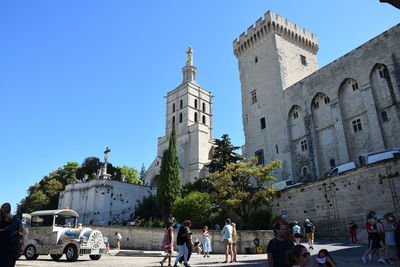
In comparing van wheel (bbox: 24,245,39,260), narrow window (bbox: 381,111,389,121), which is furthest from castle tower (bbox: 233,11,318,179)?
van wheel (bbox: 24,245,39,260)

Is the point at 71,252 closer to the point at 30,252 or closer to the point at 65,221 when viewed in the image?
the point at 65,221

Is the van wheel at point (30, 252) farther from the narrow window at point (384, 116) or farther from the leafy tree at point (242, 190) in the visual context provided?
the narrow window at point (384, 116)

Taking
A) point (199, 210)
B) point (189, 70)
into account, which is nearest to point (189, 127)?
point (189, 70)

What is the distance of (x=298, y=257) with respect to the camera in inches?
142

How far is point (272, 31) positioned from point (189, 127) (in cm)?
2370

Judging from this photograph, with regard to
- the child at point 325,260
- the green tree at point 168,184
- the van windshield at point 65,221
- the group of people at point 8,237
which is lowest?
the child at point 325,260

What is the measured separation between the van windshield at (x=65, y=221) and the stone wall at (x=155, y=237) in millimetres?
5463

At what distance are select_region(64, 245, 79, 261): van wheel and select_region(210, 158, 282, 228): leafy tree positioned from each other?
40.0 ft

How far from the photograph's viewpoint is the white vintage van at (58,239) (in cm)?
1143

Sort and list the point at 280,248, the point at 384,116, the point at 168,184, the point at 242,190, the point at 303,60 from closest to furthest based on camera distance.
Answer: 1. the point at 280,248
2. the point at 384,116
3. the point at 242,190
4. the point at 168,184
5. the point at 303,60

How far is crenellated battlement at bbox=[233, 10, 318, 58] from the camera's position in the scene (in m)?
34.3

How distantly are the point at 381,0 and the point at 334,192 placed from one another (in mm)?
15864

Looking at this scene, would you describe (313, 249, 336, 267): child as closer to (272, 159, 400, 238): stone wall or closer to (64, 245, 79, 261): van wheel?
(64, 245, 79, 261): van wheel

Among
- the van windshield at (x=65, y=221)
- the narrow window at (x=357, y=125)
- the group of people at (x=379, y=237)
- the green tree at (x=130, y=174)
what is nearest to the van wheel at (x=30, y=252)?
the van windshield at (x=65, y=221)
